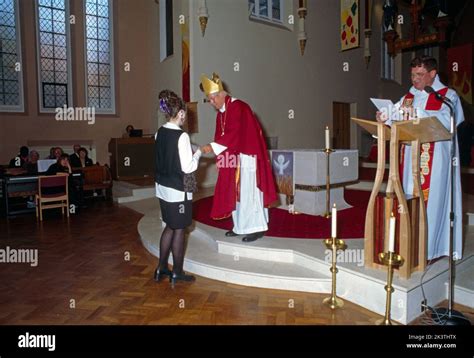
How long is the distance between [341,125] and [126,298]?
33.2 ft

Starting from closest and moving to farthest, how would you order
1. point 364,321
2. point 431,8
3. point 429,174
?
point 364,321, point 429,174, point 431,8

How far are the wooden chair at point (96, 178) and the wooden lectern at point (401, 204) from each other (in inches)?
242

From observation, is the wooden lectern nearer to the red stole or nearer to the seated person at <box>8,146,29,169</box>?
the red stole

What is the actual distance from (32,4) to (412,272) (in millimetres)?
10811

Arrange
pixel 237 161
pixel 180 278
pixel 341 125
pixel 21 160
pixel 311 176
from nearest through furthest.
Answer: pixel 180 278 → pixel 237 161 → pixel 311 176 → pixel 21 160 → pixel 341 125

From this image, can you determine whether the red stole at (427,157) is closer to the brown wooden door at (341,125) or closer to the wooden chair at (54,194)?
the wooden chair at (54,194)

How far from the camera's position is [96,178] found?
26.4 ft

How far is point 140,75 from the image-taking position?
11.6 m

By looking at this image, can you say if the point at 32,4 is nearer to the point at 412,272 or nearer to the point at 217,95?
the point at 217,95

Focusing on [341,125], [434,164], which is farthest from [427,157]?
[341,125]

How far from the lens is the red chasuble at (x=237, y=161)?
3.95m

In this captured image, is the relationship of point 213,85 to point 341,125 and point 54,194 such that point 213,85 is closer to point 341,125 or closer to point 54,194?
point 54,194

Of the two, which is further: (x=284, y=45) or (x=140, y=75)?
(x=140, y=75)

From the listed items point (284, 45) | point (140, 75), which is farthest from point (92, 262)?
point (140, 75)
